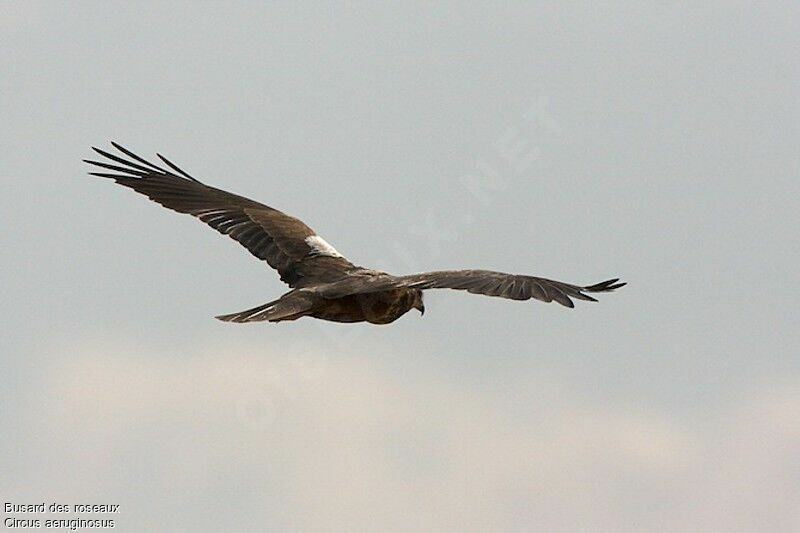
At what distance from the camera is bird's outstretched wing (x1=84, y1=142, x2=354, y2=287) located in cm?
1605

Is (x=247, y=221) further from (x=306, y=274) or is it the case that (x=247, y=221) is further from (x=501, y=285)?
(x=501, y=285)

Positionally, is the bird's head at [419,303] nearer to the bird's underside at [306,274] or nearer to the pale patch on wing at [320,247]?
the bird's underside at [306,274]

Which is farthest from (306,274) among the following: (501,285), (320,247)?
(501,285)

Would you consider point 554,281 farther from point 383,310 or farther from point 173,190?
point 173,190

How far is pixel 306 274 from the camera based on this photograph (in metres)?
15.8

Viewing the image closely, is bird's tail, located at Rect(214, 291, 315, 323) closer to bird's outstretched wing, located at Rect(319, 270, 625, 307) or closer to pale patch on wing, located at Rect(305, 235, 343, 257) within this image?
bird's outstretched wing, located at Rect(319, 270, 625, 307)

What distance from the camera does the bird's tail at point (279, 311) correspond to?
1419 centimetres

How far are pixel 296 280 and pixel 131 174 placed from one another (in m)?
3.16

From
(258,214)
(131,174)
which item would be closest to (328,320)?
(258,214)

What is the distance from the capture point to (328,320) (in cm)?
1473

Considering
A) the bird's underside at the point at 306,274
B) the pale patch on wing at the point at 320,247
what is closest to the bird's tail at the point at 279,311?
the bird's underside at the point at 306,274

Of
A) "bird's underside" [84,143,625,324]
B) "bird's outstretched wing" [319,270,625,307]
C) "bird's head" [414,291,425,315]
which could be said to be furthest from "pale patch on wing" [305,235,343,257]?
"bird's outstretched wing" [319,270,625,307]

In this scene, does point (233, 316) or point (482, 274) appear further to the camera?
point (233, 316)

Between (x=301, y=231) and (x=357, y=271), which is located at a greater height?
(x=301, y=231)
